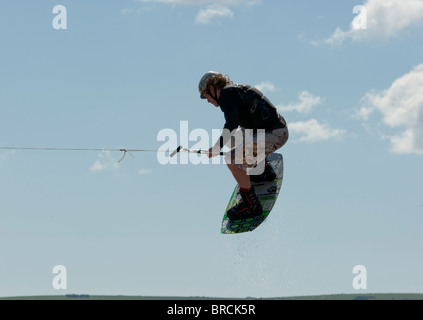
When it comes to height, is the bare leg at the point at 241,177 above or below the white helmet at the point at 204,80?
below

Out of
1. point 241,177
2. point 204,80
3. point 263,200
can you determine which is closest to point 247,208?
point 263,200

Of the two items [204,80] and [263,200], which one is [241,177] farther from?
[204,80]

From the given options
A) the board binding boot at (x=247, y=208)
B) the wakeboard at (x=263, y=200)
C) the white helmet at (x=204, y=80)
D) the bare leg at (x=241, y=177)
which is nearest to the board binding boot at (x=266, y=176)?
the wakeboard at (x=263, y=200)

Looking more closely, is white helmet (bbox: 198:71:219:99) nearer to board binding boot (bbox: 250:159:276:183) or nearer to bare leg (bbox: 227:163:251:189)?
bare leg (bbox: 227:163:251:189)

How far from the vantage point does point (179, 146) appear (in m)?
12.8

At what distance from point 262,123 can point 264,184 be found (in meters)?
2.28

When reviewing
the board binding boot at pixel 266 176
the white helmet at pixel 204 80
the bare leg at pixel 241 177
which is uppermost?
the white helmet at pixel 204 80

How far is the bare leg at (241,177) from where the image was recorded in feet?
Answer: 47.3

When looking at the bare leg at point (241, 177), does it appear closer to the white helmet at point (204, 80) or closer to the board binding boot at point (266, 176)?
the board binding boot at point (266, 176)

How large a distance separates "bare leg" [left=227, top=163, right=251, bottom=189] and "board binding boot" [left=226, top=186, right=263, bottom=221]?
0.26m

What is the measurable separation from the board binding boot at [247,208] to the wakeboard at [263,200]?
98 millimetres

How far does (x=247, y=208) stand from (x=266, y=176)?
97 cm
